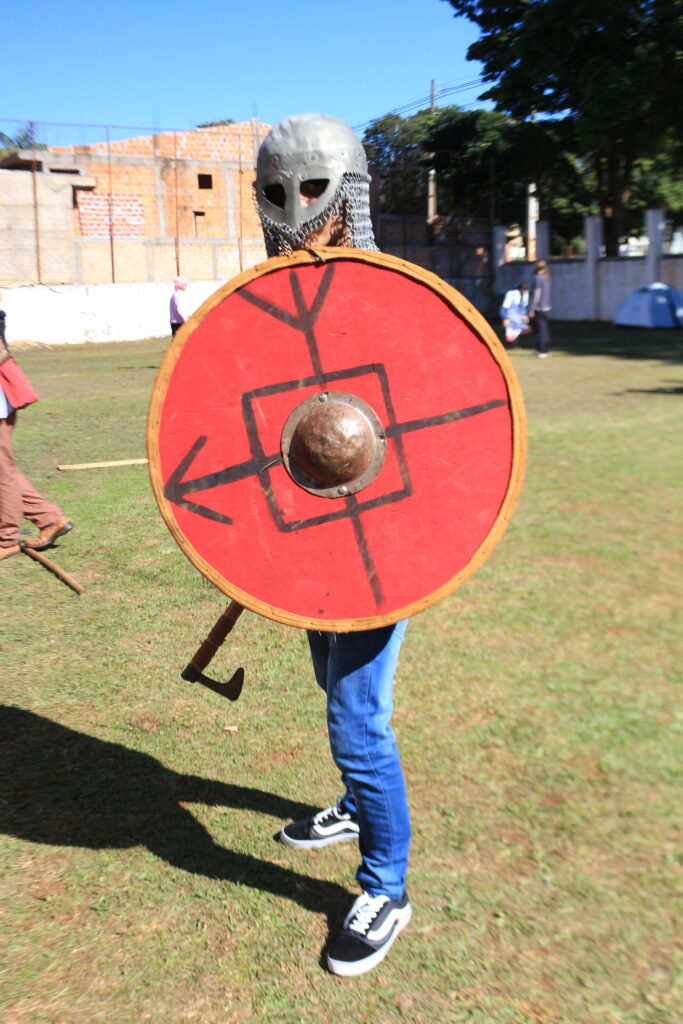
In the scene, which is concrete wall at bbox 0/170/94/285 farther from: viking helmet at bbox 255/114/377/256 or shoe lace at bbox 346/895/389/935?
shoe lace at bbox 346/895/389/935

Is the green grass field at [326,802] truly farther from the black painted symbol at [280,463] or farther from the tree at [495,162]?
the tree at [495,162]

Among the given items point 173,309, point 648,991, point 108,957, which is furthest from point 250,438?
point 173,309

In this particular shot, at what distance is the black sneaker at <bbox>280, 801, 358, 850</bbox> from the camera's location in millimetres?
2633

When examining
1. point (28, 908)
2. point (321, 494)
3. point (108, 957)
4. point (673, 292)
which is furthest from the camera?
point (673, 292)

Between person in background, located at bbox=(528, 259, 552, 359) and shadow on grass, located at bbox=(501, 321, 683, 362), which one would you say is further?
shadow on grass, located at bbox=(501, 321, 683, 362)

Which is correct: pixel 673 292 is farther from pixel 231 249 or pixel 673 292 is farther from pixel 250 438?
pixel 250 438

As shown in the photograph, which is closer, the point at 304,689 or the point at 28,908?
the point at 28,908

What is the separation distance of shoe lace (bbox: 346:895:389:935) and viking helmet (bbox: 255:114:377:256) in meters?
1.48

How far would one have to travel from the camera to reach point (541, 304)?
53.5 feet

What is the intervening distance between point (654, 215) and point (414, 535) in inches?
907

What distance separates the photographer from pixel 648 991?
6.74ft

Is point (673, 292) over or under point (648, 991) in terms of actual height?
over

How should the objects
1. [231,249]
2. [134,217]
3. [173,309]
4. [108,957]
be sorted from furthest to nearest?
[231,249]
[134,217]
[173,309]
[108,957]

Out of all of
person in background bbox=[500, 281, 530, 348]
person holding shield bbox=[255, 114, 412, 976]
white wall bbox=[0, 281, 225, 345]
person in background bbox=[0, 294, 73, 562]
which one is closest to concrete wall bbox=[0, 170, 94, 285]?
white wall bbox=[0, 281, 225, 345]
